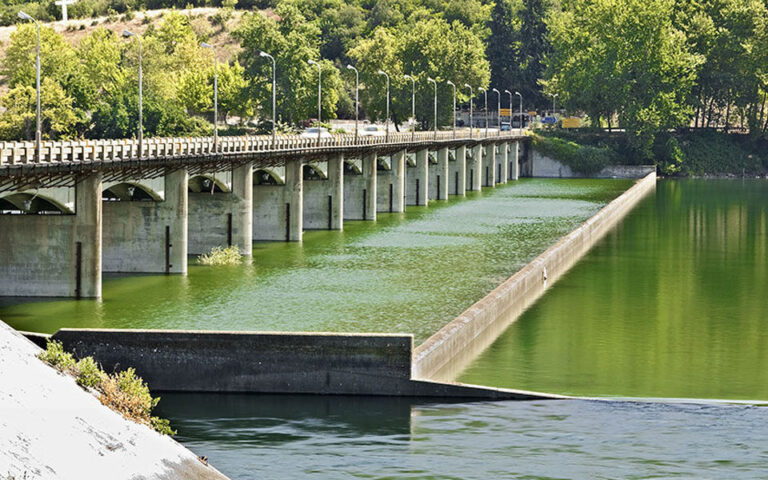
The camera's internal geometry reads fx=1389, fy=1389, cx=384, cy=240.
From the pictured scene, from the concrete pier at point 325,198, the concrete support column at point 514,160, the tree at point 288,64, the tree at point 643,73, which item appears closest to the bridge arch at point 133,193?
the concrete pier at point 325,198

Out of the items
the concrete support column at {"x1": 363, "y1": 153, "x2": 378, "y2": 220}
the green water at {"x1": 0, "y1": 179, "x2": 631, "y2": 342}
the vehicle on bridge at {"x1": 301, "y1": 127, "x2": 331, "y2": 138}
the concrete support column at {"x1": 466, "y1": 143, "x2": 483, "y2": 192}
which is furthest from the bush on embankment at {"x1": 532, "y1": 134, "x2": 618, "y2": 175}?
the green water at {"x1": 0, "y1": 179, "x2": 631, "y2": 342}

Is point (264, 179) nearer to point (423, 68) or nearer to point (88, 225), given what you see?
point (88, 225)

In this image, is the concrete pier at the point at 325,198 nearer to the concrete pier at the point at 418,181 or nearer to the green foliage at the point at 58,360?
the concrete pier at the point at 418,181

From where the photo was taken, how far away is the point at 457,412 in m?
39.8

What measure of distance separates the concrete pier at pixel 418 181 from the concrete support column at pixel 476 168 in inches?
924

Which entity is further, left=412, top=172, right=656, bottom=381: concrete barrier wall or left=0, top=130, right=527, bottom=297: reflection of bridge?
left=0, top=130, right=527, bottom=297: reflection of bridge

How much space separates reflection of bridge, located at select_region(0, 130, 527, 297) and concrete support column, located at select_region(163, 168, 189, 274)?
2.0 inches

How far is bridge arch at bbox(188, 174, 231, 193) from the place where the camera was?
3123 inches

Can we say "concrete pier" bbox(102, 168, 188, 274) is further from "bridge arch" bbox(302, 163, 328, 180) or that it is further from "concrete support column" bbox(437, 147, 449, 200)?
"concrete support column" bbox(437, 147, 449, 200)

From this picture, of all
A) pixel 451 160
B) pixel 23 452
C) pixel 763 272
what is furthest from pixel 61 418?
pixel 451 160

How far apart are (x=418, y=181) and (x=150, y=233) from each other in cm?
6330

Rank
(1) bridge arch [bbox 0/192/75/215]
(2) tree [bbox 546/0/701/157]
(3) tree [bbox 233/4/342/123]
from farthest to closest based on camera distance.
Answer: (2) tree [bbox 546/0/701/157] < (3) tree [bbox 233/4/342/123] < (1) bridge arch [bbox 0/192/75/215]

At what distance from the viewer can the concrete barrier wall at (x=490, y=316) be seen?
44.4 metres

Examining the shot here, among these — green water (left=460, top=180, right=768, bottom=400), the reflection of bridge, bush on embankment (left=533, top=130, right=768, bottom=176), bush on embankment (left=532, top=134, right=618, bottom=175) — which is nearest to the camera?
green water (left=460, top=180, right=768, bottom=400)
